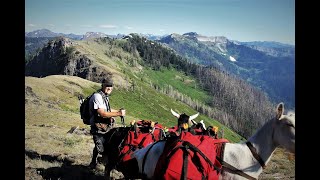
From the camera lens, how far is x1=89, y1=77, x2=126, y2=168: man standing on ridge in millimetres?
10156

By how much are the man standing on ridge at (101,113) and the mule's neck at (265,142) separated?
14.9 feet

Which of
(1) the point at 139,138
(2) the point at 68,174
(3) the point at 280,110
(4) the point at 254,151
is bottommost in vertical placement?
Answer: (2) the point at 68,174

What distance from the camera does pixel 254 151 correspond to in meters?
6.73

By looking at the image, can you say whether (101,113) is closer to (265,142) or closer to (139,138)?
(139,138)

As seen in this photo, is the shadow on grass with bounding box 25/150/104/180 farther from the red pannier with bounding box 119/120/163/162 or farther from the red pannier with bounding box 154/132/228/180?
the red pannier with bounding box 154/132/228/180

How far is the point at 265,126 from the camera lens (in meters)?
6.64

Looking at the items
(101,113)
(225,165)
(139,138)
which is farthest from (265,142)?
(101,113)

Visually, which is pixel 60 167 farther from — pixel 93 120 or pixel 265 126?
pixel 265 126

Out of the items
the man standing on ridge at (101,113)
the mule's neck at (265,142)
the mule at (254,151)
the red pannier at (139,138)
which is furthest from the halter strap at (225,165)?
the man standing on ridge at (101,113)

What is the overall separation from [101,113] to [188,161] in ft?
14.4

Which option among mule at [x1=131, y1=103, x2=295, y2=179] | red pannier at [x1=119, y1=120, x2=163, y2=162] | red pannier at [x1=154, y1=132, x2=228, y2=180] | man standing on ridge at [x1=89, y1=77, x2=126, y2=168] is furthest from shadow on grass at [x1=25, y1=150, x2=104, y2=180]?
red pannier at [x1=154, y1=132, x2=228, y2=180]

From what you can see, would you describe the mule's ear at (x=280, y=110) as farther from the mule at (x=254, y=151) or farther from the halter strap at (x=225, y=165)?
the halter strap at (x=225, y=165)

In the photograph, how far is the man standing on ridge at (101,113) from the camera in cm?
1016
